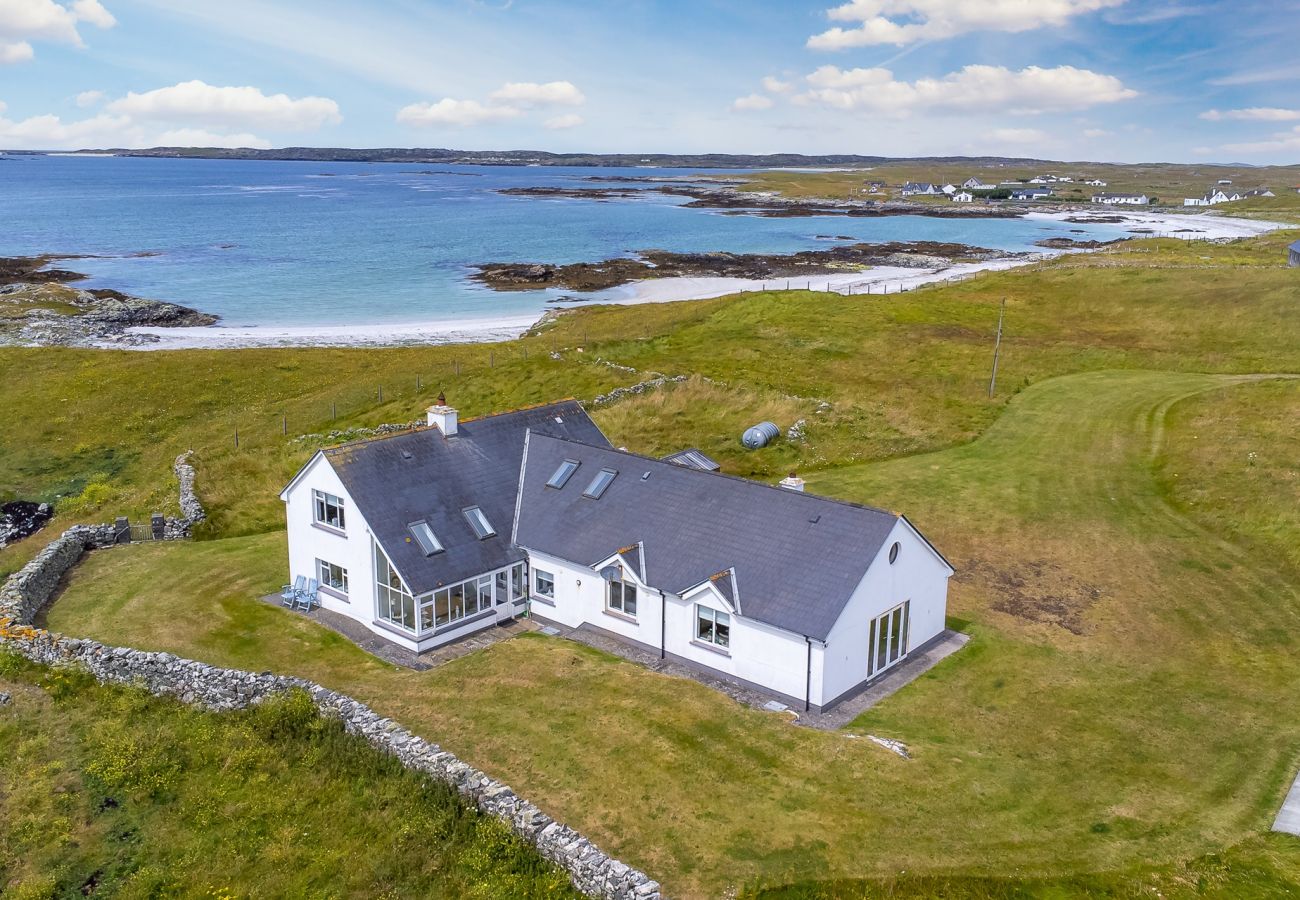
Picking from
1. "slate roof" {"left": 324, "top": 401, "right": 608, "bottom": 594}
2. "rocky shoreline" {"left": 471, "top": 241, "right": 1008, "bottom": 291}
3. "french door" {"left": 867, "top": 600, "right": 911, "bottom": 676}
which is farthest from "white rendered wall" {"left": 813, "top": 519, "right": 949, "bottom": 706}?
"rocky shoreline" {"left": 471, "top": 241, "right": 1008, "bottom": 291}

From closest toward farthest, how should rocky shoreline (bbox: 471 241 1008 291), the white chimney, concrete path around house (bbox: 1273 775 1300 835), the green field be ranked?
concrete path around house (bbox: 1273 775 1300 835) < the green field < the white chimney < rocky shoreline (bbox: 471 241 1008 291)

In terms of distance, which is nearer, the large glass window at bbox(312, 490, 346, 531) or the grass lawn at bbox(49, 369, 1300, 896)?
the grass lawn at bbox(49, 369, 1300, 896)

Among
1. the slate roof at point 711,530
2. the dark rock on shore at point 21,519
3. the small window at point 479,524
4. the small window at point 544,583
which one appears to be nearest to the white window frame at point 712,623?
the slate roof at point 711,530

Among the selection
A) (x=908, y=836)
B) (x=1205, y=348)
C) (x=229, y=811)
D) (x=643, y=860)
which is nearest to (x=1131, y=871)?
Result: (x=908, y=836)

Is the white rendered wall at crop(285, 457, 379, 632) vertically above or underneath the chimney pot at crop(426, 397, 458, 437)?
underneath

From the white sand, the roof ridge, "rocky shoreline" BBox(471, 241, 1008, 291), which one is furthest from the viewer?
"rocky shoreline" BBox(471, 241, 1008, 291)

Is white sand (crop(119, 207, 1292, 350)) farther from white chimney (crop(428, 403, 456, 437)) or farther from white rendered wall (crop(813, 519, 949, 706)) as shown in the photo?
white rendered wall (crop(813, 519, 949, 706))

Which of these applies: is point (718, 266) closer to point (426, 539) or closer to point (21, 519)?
point (21, 519)

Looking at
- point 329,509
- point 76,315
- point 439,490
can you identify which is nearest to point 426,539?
point 439,490
